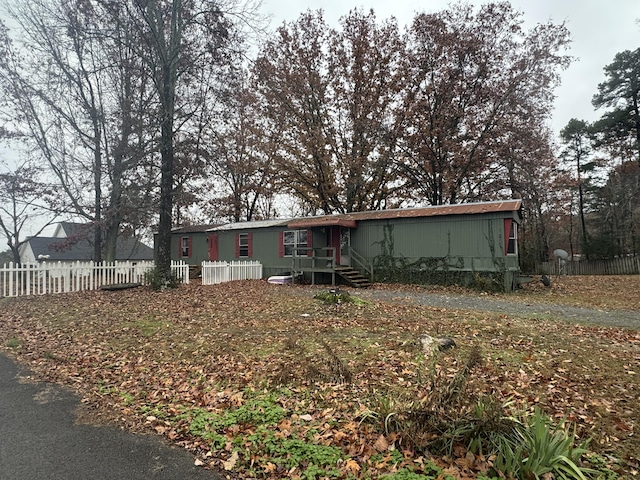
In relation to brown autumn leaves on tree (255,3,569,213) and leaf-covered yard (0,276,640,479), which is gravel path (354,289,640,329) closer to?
leaf-covered yard (0,276,640,479)

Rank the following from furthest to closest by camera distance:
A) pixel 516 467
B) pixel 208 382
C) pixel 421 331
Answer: pixel 421 331
pixel 208 382
pixel 516 467

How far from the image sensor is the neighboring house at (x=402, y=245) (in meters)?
13.7

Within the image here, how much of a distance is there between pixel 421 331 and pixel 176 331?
4559 millimetres

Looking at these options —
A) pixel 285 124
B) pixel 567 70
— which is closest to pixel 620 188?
pixel 567 70

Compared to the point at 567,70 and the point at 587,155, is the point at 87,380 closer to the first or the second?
the point at 567,70

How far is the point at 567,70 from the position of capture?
67.7 ft

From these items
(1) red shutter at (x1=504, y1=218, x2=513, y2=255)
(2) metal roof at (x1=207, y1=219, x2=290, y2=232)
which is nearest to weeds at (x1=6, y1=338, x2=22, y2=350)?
(2) metal roof at (x1=207, y1=219, x2=290, y2=232)

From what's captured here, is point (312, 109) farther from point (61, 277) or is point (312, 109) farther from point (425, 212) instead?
Result: point (61, 277)

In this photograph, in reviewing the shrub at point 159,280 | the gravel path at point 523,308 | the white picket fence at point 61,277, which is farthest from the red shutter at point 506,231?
the white picket fence at point 61,277

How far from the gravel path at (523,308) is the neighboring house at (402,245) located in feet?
7.83

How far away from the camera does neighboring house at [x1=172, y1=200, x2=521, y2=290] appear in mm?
13719

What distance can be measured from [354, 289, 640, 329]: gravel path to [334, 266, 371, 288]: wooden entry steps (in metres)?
2.85

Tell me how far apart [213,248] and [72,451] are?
1983 centimetres

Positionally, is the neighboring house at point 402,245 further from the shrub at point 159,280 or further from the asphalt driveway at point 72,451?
the asphalt driveway at point 72,451
